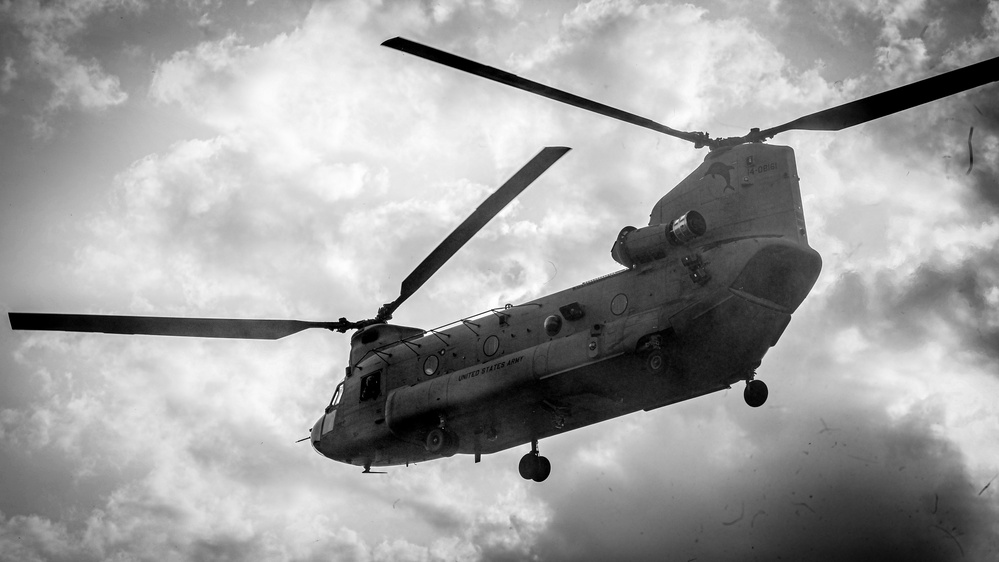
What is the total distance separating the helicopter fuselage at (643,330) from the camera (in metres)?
18.2

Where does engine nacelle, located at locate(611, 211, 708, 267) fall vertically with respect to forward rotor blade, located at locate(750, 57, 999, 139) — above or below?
below

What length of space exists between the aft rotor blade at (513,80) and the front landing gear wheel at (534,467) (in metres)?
8.80

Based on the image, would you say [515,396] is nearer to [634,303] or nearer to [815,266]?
[634,303]

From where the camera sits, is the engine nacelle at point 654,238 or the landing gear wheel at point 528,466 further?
the landing gear wheel at point 528,466

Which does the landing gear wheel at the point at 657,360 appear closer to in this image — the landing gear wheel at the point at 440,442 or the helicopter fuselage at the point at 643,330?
the helicopter fuselage at the point at 643,330

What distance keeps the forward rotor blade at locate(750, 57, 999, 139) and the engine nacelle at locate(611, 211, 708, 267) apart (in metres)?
3.09

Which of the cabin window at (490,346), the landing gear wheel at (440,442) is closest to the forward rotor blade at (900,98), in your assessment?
the cabin window at (490,346)

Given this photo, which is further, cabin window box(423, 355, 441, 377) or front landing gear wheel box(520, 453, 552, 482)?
cabin window box(423, 355, 441, 377)

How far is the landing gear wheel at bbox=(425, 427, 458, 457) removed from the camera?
21906mm

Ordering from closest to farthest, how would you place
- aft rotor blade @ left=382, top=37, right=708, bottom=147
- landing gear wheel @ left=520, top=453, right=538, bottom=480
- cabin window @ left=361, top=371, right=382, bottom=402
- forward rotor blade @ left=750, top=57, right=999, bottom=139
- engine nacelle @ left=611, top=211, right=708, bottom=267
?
forward rotor blade @ left=750, top=57, right=999, bottom=139 → aft rotor blade @ left=382, top=37, right=708, bottom=147 → engine nacelle @ left=611, top=211, right=708, bottom=267 → landing gear wheel @ left=520, top=453, right=538, bottom=480 → cabin window @ left=361, top=371, right=382, bottom=402

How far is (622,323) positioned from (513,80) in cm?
592

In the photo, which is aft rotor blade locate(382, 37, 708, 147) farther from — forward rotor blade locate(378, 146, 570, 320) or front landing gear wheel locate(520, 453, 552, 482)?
front landing gear wheel locate(520, 453, 552, 482)

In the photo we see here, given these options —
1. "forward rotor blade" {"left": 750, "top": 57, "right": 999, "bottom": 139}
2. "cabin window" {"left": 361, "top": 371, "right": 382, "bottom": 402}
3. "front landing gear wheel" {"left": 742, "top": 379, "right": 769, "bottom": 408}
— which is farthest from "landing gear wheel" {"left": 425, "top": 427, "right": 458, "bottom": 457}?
"forward rotor blade" {"left": 750, "top": 57, "right": 999, "bottom": 139}

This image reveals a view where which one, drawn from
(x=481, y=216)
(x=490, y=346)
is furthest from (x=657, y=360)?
(x=481, y=216)
